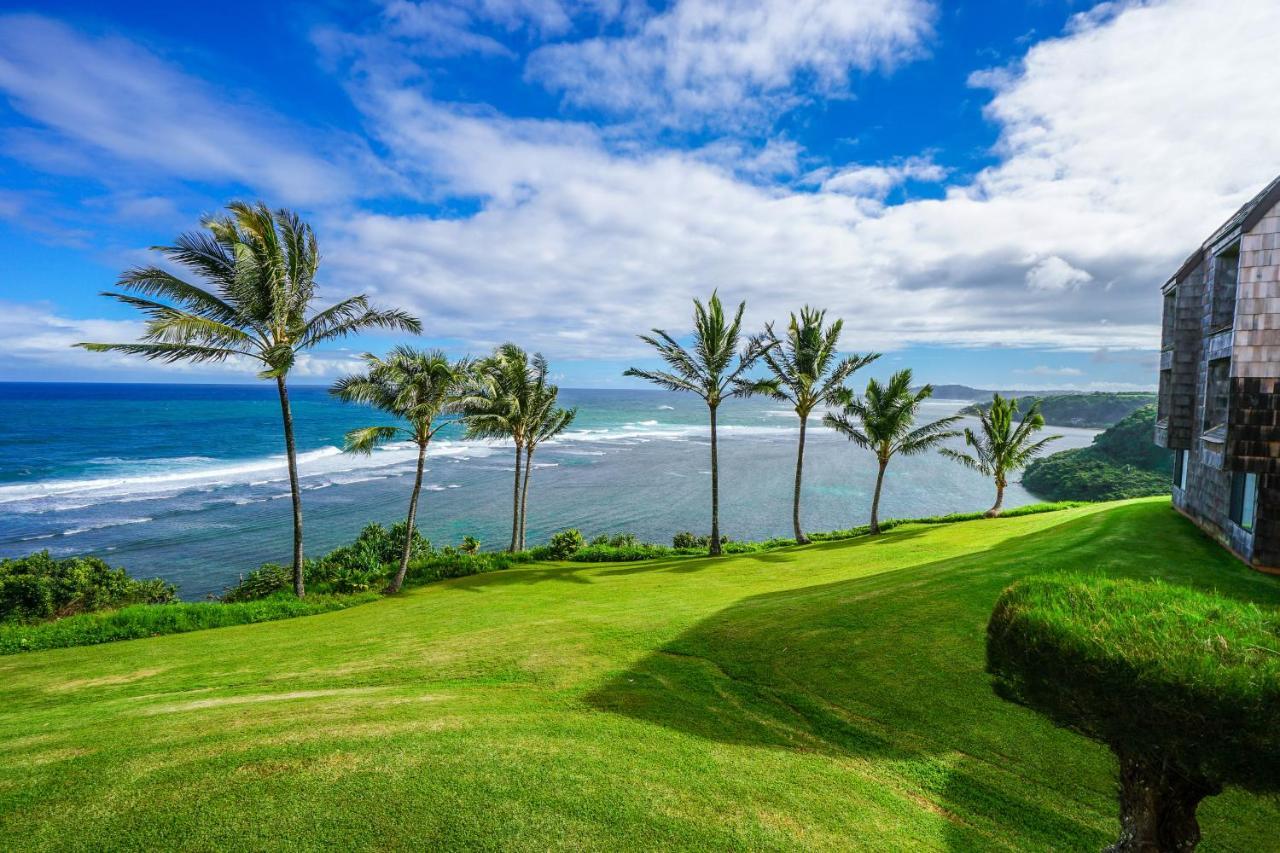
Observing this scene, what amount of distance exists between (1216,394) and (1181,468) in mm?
4788

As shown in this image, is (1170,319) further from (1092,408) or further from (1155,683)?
(1092,408)

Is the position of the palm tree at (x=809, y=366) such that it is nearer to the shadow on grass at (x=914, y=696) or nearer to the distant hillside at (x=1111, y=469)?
the shadow on grass at (x=914, y=696)

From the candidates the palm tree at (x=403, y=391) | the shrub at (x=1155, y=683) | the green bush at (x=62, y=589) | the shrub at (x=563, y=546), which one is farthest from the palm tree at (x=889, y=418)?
the green bush at (x=62, y=589)

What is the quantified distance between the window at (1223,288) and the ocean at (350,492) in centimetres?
2377

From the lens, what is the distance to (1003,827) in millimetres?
5324

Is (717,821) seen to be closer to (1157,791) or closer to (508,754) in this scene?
(508,754)

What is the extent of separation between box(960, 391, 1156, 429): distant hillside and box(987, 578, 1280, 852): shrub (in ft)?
538

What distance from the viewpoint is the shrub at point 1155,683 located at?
11.2ft

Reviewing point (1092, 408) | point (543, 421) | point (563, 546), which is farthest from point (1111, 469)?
point (1092, 408)

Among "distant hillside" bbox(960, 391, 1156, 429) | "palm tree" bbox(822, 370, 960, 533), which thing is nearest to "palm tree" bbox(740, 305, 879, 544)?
"palm tree" bbox(822, 370, 960, 533)

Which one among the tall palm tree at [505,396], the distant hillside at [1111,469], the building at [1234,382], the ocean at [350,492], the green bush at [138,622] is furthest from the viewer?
the distant hillside at [1111,469]

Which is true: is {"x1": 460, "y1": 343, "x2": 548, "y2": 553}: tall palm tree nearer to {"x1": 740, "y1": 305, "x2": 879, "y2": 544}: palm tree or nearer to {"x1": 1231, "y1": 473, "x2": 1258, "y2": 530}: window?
{"x1": 740, "y1": 305, "x2": 879, "y2": 544}: palm tree

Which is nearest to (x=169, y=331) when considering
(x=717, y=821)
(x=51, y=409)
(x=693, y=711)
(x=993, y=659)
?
(x=693, y=711)

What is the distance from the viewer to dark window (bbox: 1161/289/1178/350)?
1757cm
